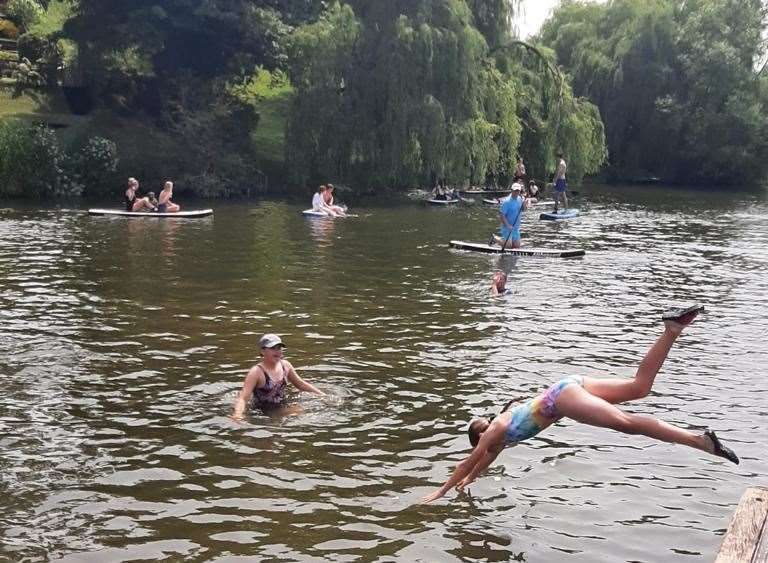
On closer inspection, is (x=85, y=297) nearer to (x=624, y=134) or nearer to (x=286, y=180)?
(x=286, y=180)

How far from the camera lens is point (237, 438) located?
10.3 m

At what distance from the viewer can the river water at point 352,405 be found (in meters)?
8.05

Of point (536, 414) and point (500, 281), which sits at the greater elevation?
point (500, 281)

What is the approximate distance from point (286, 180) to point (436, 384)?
32.5 meters

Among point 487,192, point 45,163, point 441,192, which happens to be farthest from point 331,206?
point 45,163

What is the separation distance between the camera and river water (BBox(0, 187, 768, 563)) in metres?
8.05

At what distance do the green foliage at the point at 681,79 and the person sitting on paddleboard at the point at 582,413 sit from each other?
5786cm

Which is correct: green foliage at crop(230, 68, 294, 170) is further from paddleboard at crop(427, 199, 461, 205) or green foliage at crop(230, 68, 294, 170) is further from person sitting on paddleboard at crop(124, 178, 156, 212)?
person sitting on paddleboard at crop(124, 178, 156, 212)

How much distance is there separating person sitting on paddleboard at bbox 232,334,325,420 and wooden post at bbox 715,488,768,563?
236 inches

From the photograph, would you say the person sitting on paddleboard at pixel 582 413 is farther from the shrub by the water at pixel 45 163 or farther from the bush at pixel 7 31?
the bush at pixel 7 31

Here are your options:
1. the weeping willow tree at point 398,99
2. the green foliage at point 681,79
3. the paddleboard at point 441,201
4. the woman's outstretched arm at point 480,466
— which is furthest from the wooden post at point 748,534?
the green foliage at point 681,79

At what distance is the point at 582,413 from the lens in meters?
8.28

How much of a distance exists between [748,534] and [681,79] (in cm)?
6427

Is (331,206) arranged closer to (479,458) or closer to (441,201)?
(441,201)
